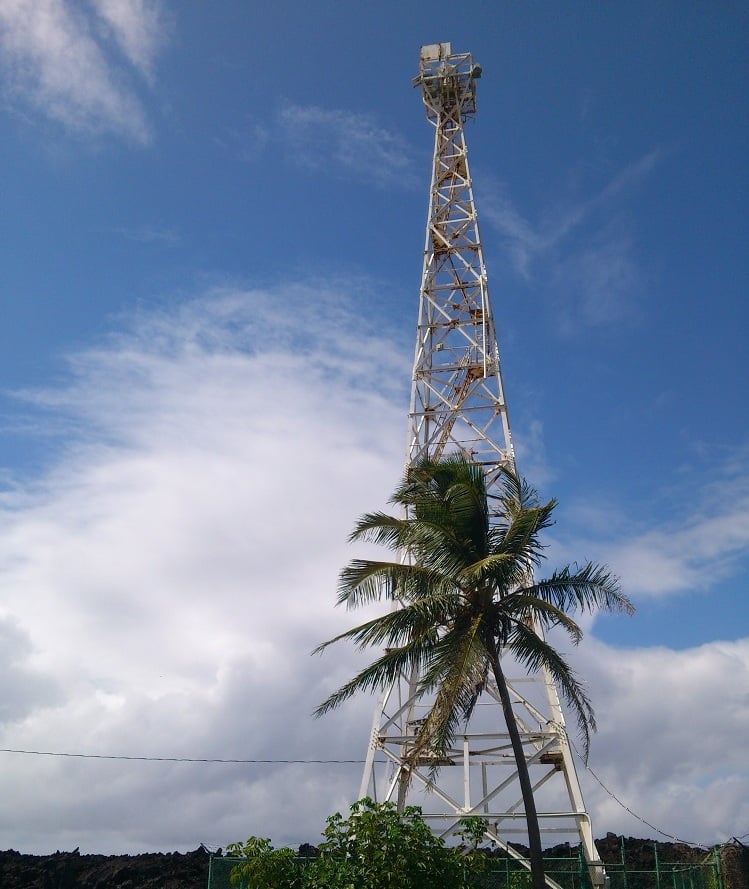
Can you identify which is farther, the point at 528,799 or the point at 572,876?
the point at 572,876

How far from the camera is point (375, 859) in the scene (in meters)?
14.7

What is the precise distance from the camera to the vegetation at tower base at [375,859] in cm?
1471

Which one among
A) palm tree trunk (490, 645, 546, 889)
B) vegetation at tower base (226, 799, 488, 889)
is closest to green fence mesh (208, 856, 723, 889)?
palm tree trunk (490, 645, 546, 889)

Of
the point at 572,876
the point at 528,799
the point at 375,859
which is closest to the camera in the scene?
the point at 375,859

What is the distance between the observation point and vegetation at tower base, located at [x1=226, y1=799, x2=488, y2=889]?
48.3 ft

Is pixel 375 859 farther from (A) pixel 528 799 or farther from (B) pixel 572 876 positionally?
(B) pixel 572 876

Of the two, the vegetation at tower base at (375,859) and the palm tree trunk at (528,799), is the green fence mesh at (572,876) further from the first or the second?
the vegetation at tower base at (375,859)

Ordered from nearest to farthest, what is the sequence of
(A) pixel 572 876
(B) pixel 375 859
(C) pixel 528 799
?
(B) pixel 375 859 < (C) pixel 528 799 < (A) pixel 572 876

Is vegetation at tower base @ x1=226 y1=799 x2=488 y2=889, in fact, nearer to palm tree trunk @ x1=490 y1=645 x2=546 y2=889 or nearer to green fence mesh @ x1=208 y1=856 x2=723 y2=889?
palm tree trunk @ x1=490 y1=645 x2=546 y2=889

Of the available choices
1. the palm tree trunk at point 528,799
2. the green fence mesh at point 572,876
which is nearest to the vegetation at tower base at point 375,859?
the palm tree trunk at point 528,799

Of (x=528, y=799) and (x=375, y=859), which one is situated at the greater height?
(x=528, y=799)

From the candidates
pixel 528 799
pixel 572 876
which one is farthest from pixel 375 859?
pixel 572 876

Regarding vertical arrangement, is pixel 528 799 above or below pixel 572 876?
above

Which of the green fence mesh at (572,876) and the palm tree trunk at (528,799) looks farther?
the green fence mesh at (572,876)
